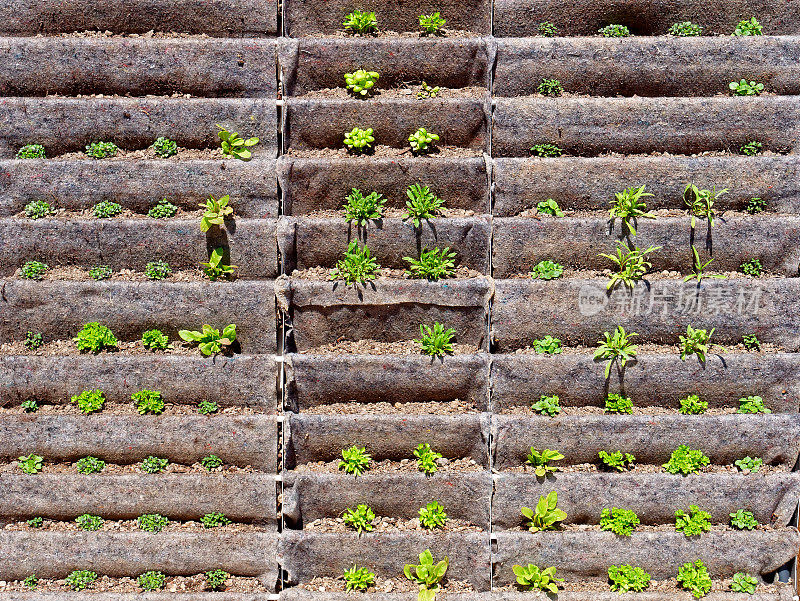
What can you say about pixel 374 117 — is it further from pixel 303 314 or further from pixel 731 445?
pixel 731 445

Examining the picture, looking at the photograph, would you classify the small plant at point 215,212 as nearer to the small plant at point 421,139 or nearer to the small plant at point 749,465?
the small plant at point 421,139

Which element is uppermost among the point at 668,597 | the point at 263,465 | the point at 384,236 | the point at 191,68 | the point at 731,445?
the point at 191,68

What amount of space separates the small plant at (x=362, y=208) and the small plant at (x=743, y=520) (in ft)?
21.5

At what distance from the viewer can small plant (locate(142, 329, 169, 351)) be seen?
812cm

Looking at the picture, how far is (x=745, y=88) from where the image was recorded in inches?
326

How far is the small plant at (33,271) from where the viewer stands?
812 cm

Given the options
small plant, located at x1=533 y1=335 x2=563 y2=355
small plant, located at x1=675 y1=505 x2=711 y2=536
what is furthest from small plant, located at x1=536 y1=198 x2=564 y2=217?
small plant, located at x1=675 y1=505 x2=711 y2=536

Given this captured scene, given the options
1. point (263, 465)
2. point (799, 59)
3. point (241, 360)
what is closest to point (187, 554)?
point (263, 465)

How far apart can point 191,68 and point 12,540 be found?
7145 mm

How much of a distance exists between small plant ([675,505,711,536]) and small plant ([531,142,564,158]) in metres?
5.36

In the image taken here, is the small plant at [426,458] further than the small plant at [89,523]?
No

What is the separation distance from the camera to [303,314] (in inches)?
319

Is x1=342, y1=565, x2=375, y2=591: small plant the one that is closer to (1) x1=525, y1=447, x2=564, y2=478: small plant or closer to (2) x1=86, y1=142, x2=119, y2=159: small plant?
(1) x1=525, y1=447, x2=564, y2=478: small plant

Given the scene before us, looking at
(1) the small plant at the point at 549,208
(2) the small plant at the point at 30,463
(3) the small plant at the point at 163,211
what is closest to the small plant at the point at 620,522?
(1) the small plant at the point at 549,208
